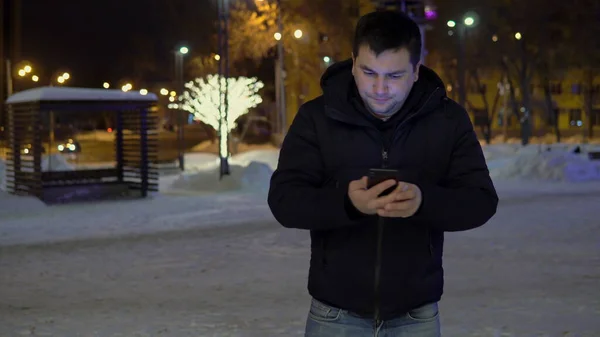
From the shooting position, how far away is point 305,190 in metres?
2.47

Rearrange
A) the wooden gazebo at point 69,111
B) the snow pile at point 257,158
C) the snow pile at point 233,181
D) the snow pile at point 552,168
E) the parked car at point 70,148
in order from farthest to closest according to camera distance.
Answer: the parked car at point 70,148 → the snow pile at point 257,158 → the snow pile at point 552,168 → the snow pile at point 233,181 → the wooden gazebo at point 69,111

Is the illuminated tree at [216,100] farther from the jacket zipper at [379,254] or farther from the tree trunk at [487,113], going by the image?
the jacket zipper at [379,254]

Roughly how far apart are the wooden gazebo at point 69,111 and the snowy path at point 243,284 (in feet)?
21.7

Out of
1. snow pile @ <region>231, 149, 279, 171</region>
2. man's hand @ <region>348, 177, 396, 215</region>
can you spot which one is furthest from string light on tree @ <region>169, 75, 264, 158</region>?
man's hand @ <region>348, 177, 396, 215</region>

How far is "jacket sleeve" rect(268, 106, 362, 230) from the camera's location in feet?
7.85

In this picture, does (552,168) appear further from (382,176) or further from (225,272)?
(382,176)

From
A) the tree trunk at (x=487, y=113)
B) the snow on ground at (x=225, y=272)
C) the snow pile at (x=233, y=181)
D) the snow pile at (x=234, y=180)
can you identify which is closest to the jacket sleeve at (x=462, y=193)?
the snow on ground at (x=225, y=272)

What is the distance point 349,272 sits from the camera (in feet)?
8.34

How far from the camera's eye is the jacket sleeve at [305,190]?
2.39 metres

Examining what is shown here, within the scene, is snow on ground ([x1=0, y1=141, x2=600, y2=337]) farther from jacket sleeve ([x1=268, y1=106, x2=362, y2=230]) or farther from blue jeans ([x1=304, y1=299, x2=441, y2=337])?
jacket sleeve ([x1=268, y1=106, x2=362, y2=230])

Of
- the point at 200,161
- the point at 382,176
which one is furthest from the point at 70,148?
the point at 382,176

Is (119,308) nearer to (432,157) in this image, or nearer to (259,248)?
(259,248)

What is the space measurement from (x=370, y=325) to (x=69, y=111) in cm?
1841

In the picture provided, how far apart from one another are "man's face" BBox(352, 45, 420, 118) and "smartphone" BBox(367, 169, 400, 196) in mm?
250
